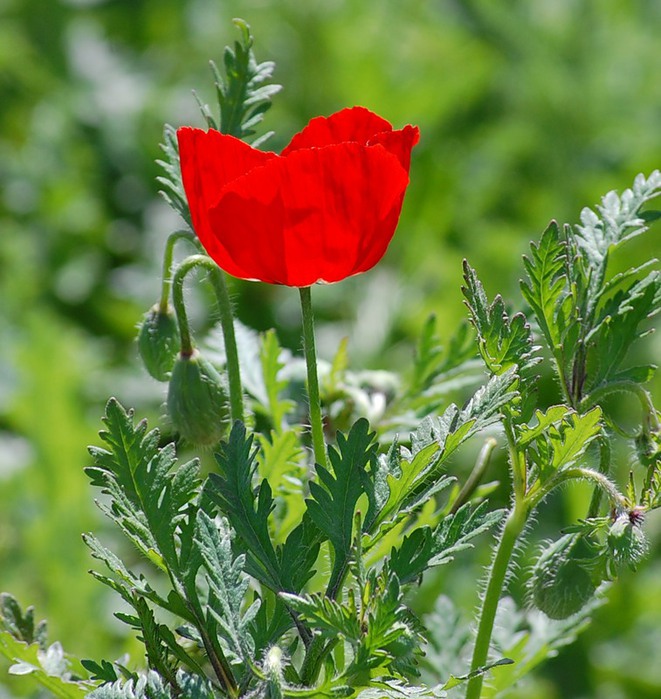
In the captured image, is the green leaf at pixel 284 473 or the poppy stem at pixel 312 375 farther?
the green leaf at pixel 284 473

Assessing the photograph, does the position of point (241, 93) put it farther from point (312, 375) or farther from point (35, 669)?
point (35, 669)

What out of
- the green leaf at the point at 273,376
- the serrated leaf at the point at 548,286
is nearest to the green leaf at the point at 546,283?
the serrated leaf at the point at 548,286

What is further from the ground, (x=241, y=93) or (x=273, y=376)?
(x=241, y=93)

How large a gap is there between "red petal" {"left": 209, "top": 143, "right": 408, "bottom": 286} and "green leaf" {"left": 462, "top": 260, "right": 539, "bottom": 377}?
10 cm

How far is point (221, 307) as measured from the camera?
1.08 metres

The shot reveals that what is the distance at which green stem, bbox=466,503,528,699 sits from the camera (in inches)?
39.1

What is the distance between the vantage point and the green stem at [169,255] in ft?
3.69

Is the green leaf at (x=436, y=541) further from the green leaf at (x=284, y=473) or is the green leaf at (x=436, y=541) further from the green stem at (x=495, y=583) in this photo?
the green leaf at (x=284, y=473)

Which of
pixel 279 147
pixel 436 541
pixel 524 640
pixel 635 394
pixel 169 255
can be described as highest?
pixel 279 147

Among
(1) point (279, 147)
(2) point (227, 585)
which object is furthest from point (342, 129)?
(1) point (279, 147)

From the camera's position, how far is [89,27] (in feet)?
14.6

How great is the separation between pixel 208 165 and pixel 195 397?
27 centimetres

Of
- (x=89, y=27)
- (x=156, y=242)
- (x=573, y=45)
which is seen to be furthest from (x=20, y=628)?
(x=89, y=27)

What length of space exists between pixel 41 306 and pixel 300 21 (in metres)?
1.43
